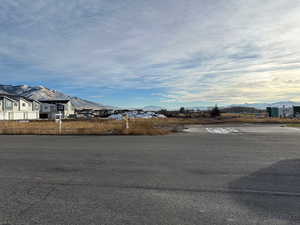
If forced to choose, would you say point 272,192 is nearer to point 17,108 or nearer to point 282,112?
point 282,112

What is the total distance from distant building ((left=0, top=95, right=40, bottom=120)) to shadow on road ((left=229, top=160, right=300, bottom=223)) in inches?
2389

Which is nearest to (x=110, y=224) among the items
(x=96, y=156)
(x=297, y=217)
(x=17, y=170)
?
(x=297, y=217)

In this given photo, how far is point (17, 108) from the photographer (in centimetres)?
5844

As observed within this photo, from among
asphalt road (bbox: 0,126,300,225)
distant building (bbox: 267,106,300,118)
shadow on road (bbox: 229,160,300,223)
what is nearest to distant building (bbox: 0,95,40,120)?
asphalt road (bbox: 0,126,300,225)

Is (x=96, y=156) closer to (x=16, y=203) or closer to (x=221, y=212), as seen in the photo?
(x=16, y=203)

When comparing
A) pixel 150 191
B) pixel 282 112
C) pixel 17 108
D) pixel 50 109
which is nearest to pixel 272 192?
pixel 150 191

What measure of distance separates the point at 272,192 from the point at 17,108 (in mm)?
67136

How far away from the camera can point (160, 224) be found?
9.38ft

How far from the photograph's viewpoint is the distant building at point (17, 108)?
53.3 meters

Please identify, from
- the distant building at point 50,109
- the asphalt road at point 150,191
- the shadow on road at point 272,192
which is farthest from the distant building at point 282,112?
the distant building at point 50,109

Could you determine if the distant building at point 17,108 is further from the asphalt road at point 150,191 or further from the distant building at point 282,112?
the distant building at point 282,112

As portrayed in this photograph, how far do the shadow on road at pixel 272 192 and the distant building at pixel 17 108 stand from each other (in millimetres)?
60684

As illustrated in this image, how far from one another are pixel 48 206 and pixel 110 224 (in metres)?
1.26

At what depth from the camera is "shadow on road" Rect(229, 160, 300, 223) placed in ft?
10.5
